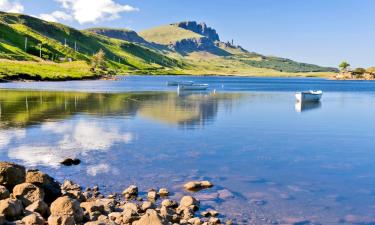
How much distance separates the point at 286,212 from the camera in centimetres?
2650

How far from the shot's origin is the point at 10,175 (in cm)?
2369

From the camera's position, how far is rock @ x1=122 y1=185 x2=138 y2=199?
2848 cm

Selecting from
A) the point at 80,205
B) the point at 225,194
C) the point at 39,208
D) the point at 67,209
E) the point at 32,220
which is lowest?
the point at 225,194

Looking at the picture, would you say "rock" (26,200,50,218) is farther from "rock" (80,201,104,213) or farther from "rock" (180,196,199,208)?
"rock" (180,196,199,208)

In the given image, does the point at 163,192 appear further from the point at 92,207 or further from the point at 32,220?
the point at 32,220

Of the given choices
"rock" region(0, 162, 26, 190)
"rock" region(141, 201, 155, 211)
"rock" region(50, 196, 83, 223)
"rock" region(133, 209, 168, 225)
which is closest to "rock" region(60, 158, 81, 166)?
"rock" region(0, 162, 26, 190)

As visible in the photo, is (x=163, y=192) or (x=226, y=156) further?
(x=226, y=156)

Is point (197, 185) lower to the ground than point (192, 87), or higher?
lower

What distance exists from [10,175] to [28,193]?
7.96ft

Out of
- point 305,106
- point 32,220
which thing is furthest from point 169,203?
point 305,106

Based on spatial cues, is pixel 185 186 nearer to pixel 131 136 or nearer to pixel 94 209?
pixel 94 209

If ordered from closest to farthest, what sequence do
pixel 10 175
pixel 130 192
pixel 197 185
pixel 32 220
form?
pixel 32 220 < pixel 10 175 < pixel 130 192 < pixel 197 185

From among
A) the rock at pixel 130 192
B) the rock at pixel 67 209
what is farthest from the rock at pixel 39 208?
the rock at pixel 130 192

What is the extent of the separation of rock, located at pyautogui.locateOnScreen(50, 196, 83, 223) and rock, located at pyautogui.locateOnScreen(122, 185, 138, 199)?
8.38 meters
